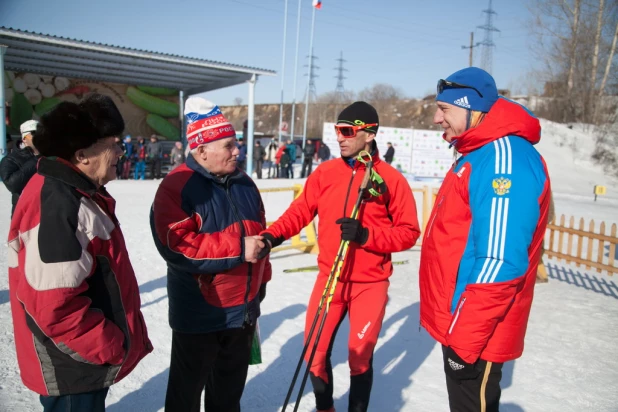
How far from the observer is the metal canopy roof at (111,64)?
44.4ft

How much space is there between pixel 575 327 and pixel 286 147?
54.4 feet

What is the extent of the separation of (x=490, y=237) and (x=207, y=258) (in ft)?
4.54

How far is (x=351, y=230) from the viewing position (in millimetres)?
2686

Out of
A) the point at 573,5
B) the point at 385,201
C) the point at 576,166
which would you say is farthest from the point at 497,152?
the point at 573,5

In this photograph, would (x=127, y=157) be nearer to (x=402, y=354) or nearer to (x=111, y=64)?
(x=111, y=64)

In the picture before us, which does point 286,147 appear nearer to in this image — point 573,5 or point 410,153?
point 410,153

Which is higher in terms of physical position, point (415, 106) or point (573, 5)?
point (573, 5)

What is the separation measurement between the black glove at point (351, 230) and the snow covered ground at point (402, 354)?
1435 mm

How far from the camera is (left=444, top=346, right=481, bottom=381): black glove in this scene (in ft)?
6.40

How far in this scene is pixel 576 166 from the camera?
26328 mm

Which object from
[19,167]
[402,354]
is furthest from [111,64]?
[402,354]

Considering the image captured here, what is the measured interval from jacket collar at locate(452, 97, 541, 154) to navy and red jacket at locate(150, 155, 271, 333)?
1.29 metres

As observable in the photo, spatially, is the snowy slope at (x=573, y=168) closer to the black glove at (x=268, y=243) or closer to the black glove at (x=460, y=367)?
the black glove at (x=268, y=243)

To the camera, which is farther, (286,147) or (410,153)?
(410,153)
